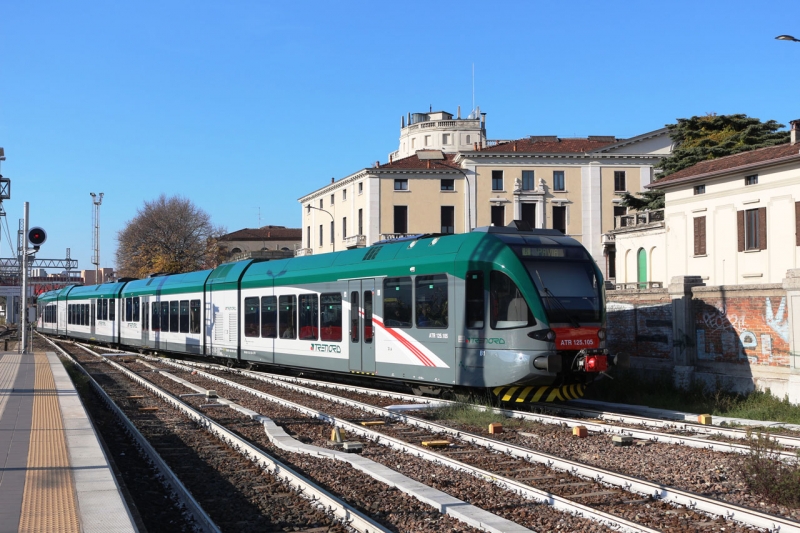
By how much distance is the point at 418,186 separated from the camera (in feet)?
220

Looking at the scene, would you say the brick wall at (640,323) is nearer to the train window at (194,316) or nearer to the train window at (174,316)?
the train window at (194,316)

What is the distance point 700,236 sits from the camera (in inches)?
1485

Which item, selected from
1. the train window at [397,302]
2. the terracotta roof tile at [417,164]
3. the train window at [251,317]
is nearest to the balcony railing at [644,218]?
the terracotta roof tile at [417,164]

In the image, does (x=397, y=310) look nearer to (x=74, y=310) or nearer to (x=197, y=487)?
(x=197, y=487)

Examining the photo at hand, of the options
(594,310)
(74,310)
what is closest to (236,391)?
(594,310)

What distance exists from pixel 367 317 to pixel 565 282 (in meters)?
4.83

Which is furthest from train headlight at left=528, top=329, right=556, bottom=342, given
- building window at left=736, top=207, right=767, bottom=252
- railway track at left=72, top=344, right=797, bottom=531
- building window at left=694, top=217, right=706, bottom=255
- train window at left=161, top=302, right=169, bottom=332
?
building window at left=694, top=217, right=706, bottom=255

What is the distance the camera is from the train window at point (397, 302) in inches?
640

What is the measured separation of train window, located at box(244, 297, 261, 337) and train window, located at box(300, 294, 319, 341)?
306cm

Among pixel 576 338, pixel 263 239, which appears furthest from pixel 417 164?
pixel 576 338

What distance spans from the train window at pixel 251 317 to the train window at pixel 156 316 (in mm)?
9064

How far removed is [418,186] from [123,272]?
99.6 feet

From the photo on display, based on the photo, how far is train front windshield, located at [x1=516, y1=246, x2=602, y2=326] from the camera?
1391 centimetres

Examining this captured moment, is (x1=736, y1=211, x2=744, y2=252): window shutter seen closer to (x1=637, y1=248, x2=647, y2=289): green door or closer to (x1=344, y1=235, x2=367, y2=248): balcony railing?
(x1=637, y1=248, x2=647, y2=289): green door
